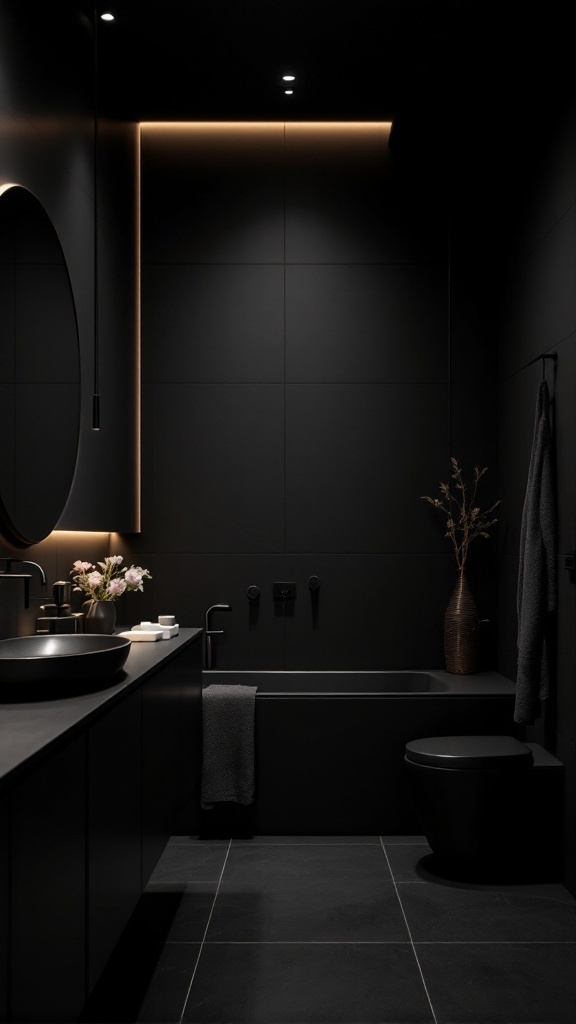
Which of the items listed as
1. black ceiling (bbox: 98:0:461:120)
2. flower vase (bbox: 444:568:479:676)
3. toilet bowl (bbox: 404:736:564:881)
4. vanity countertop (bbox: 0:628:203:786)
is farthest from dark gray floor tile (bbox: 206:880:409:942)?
black ceiling (bbox: 98:0:461:120)

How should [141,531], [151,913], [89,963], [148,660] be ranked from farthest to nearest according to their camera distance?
[141,531] < [151,913] < [148,660] < [89,963]

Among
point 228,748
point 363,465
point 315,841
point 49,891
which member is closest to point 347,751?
point 315,841

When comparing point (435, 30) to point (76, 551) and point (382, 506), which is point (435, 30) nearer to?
point (382, 506)

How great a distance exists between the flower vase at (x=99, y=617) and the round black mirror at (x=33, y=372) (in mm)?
327

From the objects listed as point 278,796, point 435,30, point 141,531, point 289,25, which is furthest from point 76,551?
point 435,30

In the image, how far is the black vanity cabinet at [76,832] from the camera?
3.95 ft

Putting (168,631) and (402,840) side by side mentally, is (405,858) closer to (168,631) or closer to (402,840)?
(402,840)

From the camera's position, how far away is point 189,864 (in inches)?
126

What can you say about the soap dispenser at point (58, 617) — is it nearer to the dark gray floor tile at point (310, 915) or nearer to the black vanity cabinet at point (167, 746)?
the black vanity cabinet at point (167, 746)

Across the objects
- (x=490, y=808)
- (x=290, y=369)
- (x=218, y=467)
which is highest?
(x=290, y=369)

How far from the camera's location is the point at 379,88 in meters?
3.78

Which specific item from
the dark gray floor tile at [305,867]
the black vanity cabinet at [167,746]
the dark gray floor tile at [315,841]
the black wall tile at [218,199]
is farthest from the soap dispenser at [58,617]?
the black wall tile at [218,199]

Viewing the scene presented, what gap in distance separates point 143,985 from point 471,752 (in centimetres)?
138

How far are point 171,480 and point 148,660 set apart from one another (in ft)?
6.28
